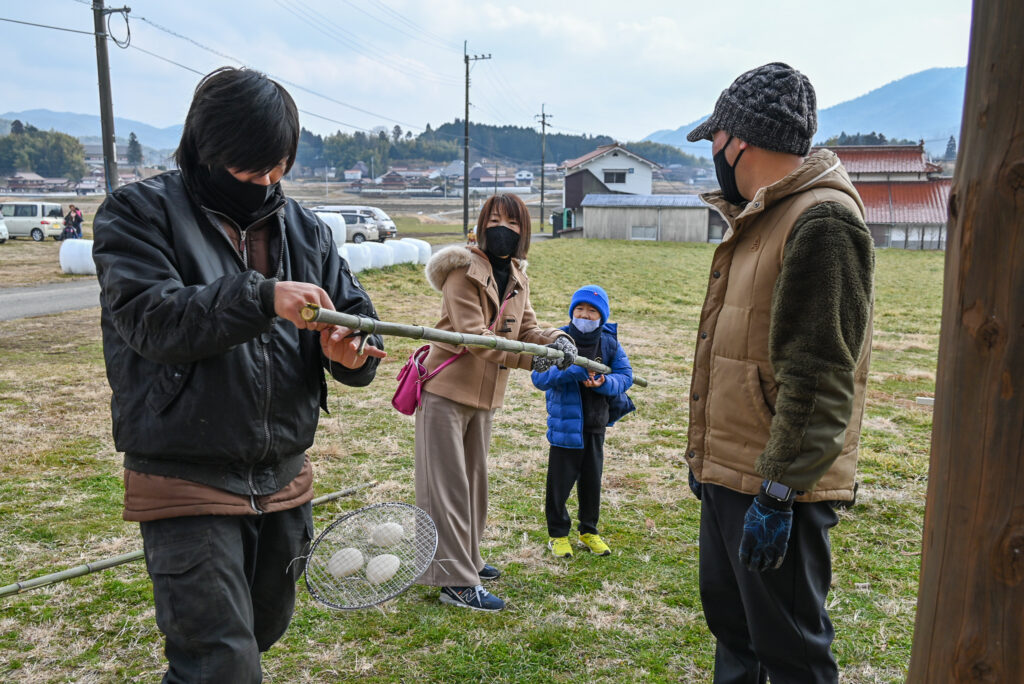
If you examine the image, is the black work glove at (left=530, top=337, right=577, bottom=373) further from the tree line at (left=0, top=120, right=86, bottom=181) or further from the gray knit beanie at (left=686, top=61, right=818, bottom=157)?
the tree line at (left=0, top=120, right=86, bottom=181)

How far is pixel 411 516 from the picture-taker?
3.76 m

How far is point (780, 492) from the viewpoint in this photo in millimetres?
2133

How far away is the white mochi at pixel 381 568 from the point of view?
139 inches

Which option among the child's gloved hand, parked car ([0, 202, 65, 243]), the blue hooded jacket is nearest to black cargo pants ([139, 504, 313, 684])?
the child's gloved hand

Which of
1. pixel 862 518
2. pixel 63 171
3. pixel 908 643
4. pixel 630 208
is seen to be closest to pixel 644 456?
pixel 862 518

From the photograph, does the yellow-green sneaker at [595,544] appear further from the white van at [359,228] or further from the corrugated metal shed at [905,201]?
the corrugated metal shed at [905,201]

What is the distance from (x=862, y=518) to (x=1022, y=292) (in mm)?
4172

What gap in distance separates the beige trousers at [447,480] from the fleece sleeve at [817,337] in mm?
1996

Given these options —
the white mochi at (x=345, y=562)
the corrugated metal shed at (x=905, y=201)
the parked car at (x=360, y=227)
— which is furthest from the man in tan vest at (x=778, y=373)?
the corrugated metal shed at (x=905, y=201)

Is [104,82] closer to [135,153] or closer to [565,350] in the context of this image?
[565,350]

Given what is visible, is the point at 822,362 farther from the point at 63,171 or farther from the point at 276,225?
the point at 63,171

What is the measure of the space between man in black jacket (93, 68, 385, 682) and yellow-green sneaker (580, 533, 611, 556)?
270cm

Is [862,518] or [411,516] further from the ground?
[411,516]

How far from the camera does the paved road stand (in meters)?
14.6
